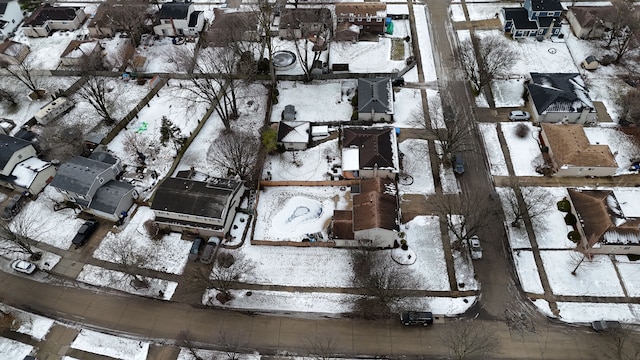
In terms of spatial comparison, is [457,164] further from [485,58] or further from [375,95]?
[485,58]

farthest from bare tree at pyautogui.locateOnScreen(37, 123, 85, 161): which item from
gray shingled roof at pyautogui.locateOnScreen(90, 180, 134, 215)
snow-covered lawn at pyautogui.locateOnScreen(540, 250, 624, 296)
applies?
snow-covered lawn at pyautogui.locateOnScreen(540, 250, 624, 296)

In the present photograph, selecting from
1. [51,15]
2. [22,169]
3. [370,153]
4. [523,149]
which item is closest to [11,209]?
[22,169]

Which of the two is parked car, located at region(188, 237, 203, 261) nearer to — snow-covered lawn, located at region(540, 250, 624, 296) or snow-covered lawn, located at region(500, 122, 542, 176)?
snow-covered lawn, located at region(540, 250, 624, 296)

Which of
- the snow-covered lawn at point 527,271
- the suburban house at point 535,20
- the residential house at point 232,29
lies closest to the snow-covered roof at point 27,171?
the residential house at point 232,29

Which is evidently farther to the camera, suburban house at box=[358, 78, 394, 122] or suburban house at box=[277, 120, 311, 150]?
suburban house at box=[358, 78, 394, 122]

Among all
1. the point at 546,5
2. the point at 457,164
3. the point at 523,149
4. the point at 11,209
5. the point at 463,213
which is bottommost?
the point at 11,209

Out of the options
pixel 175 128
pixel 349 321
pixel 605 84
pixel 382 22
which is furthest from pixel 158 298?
pixel 605 84
